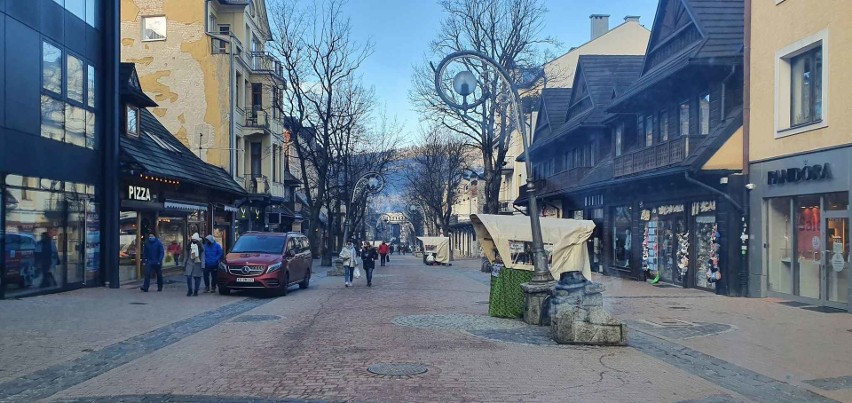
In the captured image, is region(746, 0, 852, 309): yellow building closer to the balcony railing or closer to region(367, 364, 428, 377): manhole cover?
region(367, 364, 428, 377): manhole cover

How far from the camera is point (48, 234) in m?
17.3

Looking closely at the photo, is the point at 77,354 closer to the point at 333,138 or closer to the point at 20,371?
the point at 20,371

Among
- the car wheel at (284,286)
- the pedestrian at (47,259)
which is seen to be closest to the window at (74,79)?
the pedestrian at (47,259)

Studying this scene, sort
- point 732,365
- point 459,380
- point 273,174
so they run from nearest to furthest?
point 459,380, point 732,365, point 273,174

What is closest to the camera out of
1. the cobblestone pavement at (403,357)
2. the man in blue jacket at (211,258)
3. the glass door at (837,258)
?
the cobblestone pavement at (403,357)

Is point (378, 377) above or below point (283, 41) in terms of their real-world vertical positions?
below

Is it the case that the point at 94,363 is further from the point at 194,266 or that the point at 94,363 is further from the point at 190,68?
the point at 190,68

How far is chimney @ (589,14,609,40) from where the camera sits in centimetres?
5000

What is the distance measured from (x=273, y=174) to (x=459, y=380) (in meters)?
34.4

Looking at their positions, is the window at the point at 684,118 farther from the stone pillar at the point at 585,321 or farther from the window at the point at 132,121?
the window at the point at 132,121

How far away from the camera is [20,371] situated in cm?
855

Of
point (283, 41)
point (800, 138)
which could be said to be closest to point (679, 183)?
point (800, 138)

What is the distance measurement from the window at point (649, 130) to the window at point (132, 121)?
17.1 meters

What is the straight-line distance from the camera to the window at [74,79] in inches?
726
